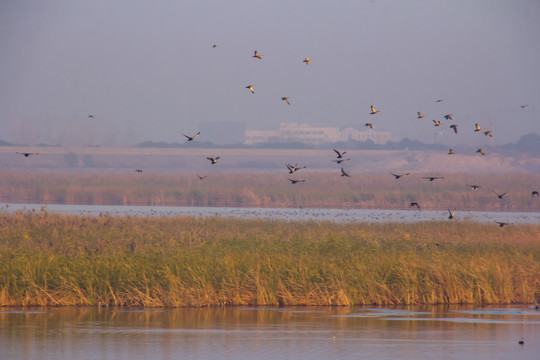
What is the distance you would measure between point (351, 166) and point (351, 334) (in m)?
124

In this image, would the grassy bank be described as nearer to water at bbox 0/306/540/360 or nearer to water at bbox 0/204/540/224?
water at bbox 0/306/540/360

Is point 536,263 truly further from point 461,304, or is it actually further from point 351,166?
point 351,166

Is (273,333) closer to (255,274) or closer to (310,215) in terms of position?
→ (255,274)

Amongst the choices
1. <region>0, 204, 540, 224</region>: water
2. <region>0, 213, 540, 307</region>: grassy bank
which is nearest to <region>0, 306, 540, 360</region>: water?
<region>0, 213, 540, 307</region>: grassy bank

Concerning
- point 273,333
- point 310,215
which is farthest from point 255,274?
point 310,215

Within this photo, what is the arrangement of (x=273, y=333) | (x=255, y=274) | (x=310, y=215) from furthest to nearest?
(x=310, y=215) → (x=255, y=274) → (x=273, y=333)

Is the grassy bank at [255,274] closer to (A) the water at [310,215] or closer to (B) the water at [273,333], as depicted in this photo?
(B) the water at [273,333]

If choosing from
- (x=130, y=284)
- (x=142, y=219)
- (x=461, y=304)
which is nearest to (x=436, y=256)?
(x=461, y=304)

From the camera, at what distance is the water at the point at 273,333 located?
1753 cm

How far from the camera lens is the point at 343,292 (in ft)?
76.6

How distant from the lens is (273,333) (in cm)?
1958

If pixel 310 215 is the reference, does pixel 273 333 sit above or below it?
below

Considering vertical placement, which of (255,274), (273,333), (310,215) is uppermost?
(310,215)

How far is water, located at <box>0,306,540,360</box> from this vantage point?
57.5ft
